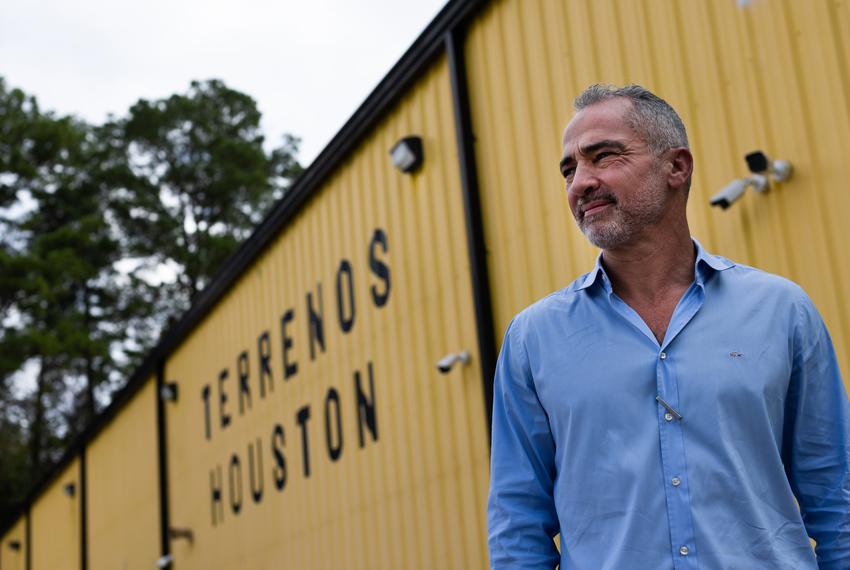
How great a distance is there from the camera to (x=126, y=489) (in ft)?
49.8

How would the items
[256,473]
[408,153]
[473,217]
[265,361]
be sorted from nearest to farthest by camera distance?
[473,217] → [408,153] → [265,361] → [256,473]

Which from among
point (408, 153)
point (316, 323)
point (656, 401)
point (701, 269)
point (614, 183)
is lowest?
point (656, 401)

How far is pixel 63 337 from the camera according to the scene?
27.3m

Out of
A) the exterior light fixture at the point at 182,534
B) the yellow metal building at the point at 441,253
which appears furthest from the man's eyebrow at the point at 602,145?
the exterior light fixture at the point at 182,534

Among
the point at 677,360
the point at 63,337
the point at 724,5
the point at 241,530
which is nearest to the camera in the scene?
the point at 677,360

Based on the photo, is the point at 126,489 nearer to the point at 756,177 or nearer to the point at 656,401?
the point at 756,177

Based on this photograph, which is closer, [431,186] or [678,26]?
[678,26]

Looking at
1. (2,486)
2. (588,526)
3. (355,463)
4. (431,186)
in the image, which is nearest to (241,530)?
(355,463)

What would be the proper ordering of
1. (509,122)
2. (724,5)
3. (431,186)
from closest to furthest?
(724,5) < (509,122) < (431,186)

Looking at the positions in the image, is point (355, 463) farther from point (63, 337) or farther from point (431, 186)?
point (63, 337)

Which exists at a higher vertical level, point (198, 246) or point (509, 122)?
point (198, 246)

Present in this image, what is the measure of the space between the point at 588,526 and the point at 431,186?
5651 mm

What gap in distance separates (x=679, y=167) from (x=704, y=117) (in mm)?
3022

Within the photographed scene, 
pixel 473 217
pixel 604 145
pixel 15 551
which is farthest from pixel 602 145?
pixel 15 551
